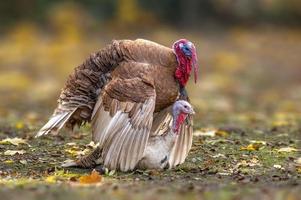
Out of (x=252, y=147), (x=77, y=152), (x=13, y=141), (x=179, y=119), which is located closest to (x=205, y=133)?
(x=252, y=147)

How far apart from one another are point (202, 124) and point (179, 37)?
1216 centimetres

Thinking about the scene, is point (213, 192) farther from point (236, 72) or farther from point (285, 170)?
point (236, 72)

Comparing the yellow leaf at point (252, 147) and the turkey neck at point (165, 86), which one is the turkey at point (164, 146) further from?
the yellow leaf at point (252, 147)

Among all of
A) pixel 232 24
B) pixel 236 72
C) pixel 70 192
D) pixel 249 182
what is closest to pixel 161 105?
pixel 249 182

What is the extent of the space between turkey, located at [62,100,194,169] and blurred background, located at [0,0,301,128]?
6950 millimetres

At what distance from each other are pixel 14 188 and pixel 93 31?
752 inches

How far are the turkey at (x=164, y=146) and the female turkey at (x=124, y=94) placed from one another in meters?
0.09

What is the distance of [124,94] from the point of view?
26.1 ft

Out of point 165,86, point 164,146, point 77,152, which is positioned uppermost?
point 165,86

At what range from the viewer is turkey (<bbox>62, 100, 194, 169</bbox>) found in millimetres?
8117

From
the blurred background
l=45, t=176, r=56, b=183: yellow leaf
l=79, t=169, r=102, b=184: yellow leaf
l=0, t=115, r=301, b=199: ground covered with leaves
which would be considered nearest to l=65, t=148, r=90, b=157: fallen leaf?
l=0, t=115, r=301, b=199: ground covered with leaves

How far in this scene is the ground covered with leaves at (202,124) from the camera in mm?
7132

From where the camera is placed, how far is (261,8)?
27625 millimetres

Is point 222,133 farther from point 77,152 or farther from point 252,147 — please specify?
point 77,152
